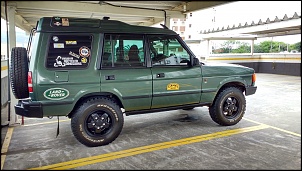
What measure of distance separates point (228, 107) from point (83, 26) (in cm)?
336

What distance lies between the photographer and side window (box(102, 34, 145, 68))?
438 centimetres

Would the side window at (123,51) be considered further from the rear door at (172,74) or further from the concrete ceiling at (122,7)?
the concrete ceiling at (122,7)

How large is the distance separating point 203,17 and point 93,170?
20.5m

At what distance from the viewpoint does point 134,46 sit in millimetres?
4621

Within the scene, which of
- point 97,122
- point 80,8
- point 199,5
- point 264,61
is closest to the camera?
point 97,122

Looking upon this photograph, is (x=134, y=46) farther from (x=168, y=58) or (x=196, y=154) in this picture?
(x=196, y=154)

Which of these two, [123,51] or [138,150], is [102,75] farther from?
[138,150]

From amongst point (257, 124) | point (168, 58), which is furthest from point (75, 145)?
point (257, 124)

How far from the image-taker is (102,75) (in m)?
4.25

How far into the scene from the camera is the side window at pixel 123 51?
438 cm

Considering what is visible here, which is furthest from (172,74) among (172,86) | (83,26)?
(83,26)

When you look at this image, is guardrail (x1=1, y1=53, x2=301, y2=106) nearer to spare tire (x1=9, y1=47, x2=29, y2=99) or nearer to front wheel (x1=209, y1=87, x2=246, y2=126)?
front wheel (x1=209, y1=87, x2=246, y2=126)

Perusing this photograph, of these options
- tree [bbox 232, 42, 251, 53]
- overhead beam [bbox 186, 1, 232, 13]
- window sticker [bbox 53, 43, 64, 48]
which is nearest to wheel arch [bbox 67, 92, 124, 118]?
window sticker [bbox 53, 43, 64, 48]

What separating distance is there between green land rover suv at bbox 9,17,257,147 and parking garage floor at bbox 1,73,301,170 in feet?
1.61
